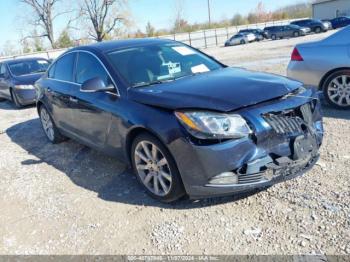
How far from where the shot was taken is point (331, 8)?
2338 inches

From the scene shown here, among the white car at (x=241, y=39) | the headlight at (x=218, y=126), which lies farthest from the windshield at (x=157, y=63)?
the white car at (x=241, y=39)

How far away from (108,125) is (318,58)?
3782 mm

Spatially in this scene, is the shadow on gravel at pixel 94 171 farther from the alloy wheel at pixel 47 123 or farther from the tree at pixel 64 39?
the tree at pixel 64 39

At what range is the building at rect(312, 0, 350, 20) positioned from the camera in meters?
57.8

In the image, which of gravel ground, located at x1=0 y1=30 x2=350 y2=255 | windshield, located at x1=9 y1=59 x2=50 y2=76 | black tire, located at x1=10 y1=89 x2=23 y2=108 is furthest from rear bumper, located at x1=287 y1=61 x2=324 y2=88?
windshield, located at x1=9 y1=59 x2=50 y2=76

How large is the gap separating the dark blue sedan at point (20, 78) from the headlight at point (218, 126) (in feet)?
26.9

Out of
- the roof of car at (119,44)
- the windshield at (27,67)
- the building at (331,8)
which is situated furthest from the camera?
the building at (331,8)

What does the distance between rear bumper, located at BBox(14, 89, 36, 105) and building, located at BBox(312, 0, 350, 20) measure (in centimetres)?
5859

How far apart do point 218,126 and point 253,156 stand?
391mm

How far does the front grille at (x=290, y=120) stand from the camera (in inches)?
124

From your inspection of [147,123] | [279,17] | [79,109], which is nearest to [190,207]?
[147,123]

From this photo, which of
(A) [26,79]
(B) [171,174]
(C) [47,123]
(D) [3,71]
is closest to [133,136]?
(B) [171,174]

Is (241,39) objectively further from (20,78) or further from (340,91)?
(340,91)

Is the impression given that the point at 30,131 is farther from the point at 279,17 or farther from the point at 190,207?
the point at 279,17
